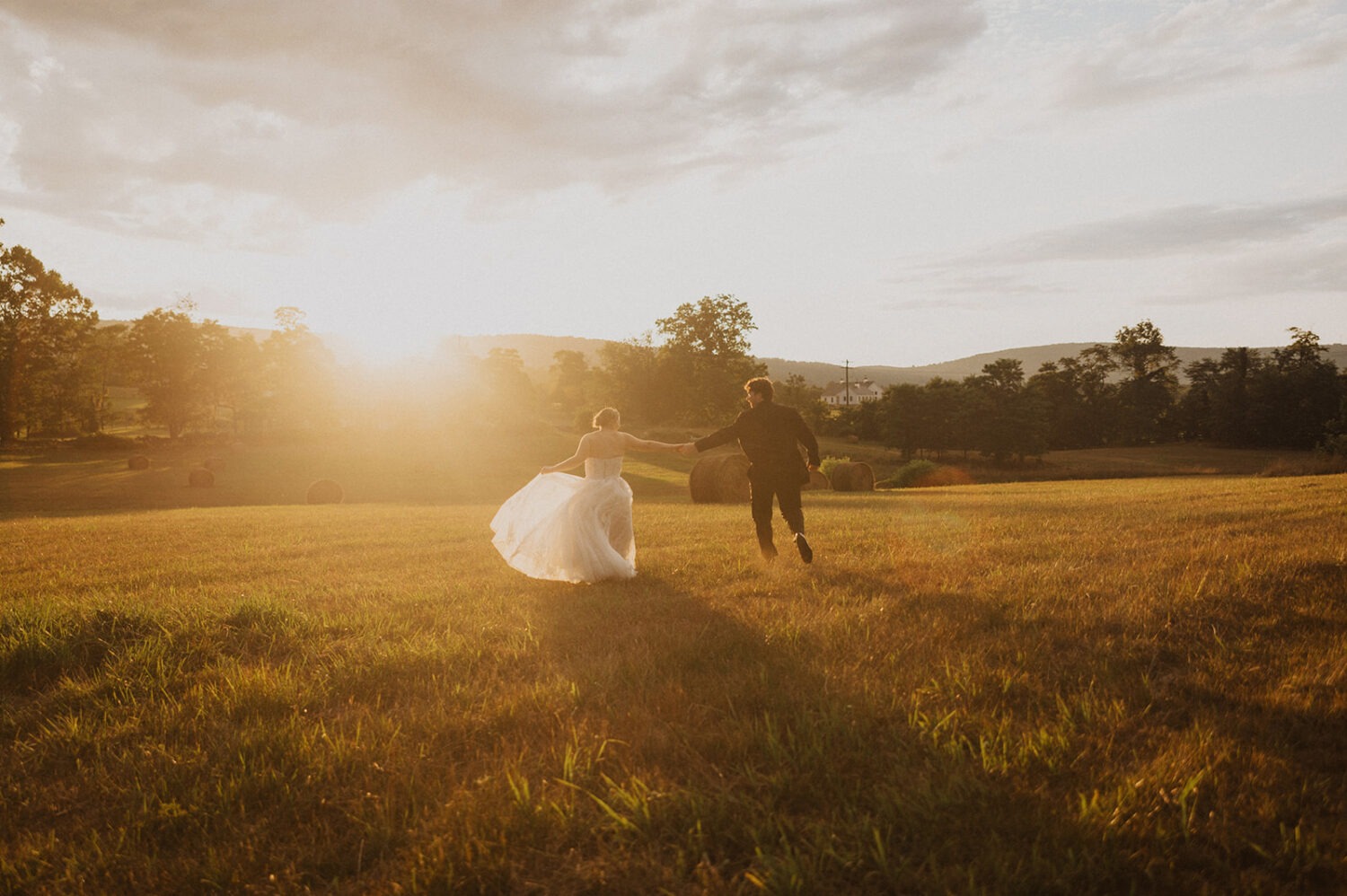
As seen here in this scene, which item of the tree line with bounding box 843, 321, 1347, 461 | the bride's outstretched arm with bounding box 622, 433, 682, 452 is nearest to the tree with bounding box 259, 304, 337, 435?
the tree line with bounding box 843, 321, 1347, 461

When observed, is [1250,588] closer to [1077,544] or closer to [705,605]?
[1077,544]

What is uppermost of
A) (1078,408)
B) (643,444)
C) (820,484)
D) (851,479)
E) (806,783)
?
(1078,408)

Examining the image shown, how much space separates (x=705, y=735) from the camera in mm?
3666

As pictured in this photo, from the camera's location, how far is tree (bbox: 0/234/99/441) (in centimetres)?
5462

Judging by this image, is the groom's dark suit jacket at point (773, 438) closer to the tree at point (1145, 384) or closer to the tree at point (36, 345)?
the tree at point (36, 345)

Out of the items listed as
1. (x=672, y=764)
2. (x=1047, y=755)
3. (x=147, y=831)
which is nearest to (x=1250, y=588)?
(x=1047, y=755)

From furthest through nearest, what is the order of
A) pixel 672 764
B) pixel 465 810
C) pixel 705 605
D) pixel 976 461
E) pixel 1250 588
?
1. pixel 976 461
2. pixel 705 605
3. pixel 1250 588
4. pixel 672 764
5. pixel 465 810

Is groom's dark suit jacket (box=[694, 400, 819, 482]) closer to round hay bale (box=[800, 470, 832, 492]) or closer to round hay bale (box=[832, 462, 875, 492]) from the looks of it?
round hay bale (box=[800, 470, 832, 492])

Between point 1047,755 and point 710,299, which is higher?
point 710,299

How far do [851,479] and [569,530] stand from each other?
27376mm

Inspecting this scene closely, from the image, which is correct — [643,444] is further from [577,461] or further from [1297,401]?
[1297,401]

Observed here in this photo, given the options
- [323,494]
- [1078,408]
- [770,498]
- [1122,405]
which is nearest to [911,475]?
[323,494]

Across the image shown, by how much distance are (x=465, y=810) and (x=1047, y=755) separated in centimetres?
274

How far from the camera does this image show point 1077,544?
29.9 feet
